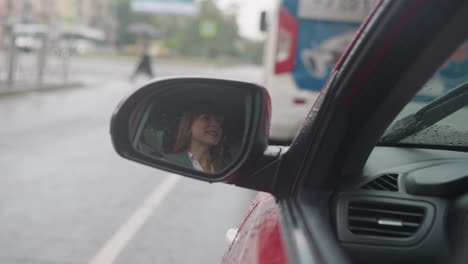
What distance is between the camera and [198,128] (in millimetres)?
1588

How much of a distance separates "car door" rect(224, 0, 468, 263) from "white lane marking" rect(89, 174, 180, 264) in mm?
3022

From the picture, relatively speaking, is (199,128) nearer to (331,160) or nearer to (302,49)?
(331,160)

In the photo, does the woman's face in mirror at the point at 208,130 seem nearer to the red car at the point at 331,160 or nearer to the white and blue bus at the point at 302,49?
the red car at the point at 331,160

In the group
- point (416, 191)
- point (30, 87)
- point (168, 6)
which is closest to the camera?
point (416, 191)

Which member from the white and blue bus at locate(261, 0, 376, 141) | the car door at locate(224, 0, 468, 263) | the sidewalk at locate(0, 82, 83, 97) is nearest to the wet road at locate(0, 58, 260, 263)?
the white and blue bus at locate(261, 0, 376, 141)

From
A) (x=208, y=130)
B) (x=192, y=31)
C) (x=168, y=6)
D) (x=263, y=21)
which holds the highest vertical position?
(x=168, y=6)

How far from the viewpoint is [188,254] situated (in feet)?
15.4

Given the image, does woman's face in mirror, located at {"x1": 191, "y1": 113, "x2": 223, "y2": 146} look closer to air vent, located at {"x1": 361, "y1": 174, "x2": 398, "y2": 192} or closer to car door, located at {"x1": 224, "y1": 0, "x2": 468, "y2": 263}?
car door, located at {"x1": 224, "y1": 0, "x2": 468, "y2": 263}

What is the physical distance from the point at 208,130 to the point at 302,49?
289 inches

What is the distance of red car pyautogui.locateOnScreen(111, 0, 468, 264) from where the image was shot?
1.34 m

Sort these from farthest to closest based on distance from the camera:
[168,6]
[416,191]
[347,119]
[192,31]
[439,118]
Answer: [192,31], [168,6], [439,118], [416,191], [347,119]

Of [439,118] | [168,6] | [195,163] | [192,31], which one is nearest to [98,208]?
[195,163]

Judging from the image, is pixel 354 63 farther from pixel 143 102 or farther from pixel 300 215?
pixel 143 102

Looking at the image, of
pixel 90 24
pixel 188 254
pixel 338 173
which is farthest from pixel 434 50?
pixel 90 24
